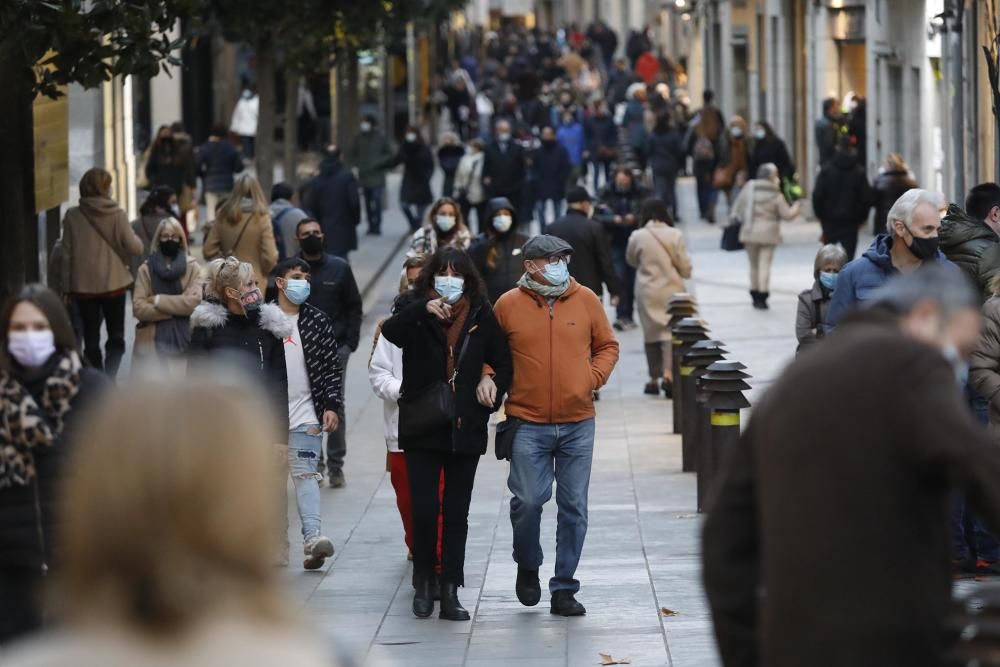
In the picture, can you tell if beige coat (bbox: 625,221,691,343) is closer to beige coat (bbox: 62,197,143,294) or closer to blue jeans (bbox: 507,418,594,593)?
beige coat (bbox: 62,197,143,294)

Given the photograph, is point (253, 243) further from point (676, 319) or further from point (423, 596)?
point (423, 596)

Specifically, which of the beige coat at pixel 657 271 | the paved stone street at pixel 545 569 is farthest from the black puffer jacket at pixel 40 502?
the beige coat at pixel 657 271

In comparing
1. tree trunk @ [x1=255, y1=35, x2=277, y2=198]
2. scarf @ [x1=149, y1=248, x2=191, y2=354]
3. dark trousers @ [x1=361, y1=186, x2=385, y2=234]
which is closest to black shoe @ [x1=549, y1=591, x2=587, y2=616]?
scarf @ [x1=149, y1=248, x2=191, y2=354]

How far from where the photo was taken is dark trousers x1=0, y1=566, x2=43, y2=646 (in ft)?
20.9

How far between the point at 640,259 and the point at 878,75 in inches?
580

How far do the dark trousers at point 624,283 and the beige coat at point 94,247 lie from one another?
19.9 ft

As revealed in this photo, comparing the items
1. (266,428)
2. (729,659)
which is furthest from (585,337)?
(266,428)

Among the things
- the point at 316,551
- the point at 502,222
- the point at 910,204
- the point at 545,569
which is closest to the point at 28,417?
the point at 316,551

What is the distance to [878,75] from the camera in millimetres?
30078

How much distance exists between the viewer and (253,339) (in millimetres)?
9836

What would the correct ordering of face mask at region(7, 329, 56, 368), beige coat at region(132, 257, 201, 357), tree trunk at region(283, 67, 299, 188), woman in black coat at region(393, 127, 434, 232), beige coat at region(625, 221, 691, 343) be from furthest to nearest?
woman in black coat at region(393, 127, 434, 232) → tree trunk at region(283, 67, 299, 188) → beige coat at region(625, 221, 691, 343) → beige coat at region(132, 257, 201, 357) → face mask at region(7, 329, 56, 368)

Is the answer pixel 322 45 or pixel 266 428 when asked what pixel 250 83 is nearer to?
pixel 322 45

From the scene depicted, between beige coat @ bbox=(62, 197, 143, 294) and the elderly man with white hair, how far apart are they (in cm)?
720

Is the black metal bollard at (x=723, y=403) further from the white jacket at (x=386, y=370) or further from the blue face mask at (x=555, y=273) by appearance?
the blue face mask at (x=555, y=273)
